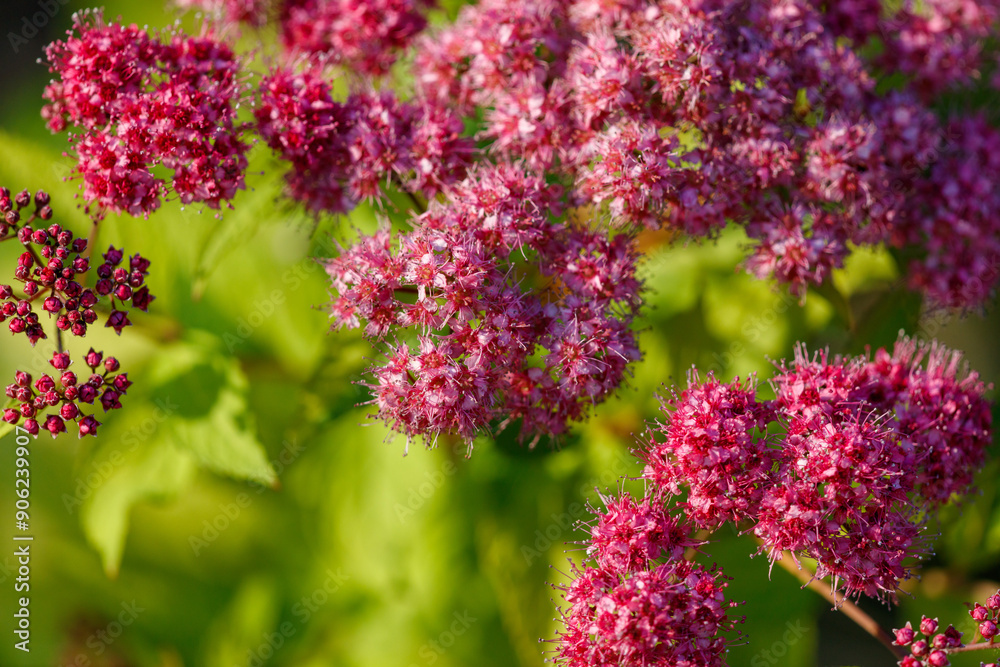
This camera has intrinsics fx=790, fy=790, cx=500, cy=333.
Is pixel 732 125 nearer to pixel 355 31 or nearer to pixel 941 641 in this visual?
pixel 355 31

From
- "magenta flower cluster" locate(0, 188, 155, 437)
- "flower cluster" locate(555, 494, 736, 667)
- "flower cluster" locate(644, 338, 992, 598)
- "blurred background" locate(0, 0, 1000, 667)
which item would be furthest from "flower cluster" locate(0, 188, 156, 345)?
"flower cluster" locate(644, 338, 992, 598)

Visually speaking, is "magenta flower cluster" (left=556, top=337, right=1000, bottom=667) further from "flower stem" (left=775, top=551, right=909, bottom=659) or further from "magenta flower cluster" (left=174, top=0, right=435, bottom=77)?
"magenta flower cluster" (left=174, top=0, right=435, bottom=77)

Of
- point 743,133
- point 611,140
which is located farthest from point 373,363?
point 743,133

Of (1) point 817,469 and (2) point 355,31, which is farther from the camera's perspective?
(2) point 355,31

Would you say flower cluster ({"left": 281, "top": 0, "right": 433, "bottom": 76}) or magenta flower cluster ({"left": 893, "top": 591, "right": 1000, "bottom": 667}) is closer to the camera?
magenta flower cluster ({"left": 893, "top": 591, "right": 1000, "bottom": 667})

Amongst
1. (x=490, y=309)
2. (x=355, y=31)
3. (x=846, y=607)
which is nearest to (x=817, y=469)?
(x=846, y=607)

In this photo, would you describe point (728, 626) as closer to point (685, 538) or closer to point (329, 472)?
point (685, 538)
